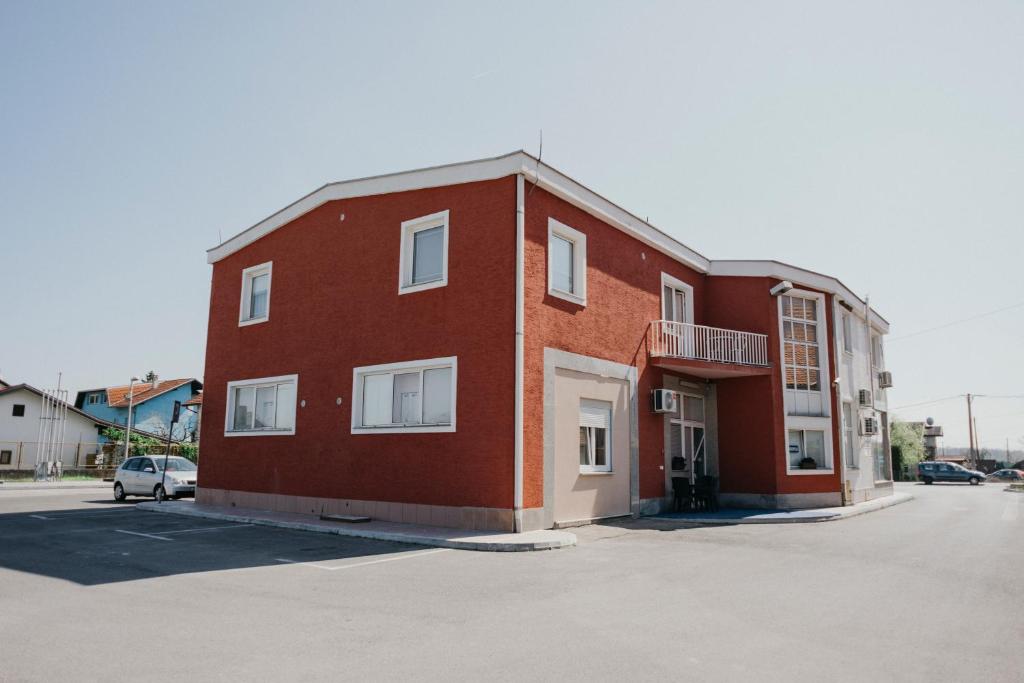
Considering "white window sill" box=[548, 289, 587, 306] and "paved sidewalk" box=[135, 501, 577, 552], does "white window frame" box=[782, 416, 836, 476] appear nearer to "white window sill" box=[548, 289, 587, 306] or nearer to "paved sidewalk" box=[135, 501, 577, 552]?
"white window sill" box=[548, 289, 587, 306]

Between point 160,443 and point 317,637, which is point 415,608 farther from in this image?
point 160,443

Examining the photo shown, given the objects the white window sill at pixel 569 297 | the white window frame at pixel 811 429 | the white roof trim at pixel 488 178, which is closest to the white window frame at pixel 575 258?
the white window sill at pixel 569 297

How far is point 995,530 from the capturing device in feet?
47.1

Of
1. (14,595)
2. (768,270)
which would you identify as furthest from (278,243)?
(768,270)

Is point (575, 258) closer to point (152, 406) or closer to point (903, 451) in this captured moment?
point (903, 451)

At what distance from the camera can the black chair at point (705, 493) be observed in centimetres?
1689

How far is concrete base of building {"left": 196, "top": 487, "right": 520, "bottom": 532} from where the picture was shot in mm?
12062

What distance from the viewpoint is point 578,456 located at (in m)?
13.8

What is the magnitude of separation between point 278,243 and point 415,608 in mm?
13585

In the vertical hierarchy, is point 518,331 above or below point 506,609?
above

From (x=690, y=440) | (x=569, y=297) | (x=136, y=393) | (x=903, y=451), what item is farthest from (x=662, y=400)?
(x=136, y=393)

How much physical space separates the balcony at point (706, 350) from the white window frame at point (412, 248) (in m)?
5.86

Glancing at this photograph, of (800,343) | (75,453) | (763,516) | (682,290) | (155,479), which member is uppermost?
(682,290)

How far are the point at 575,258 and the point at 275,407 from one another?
851cm
